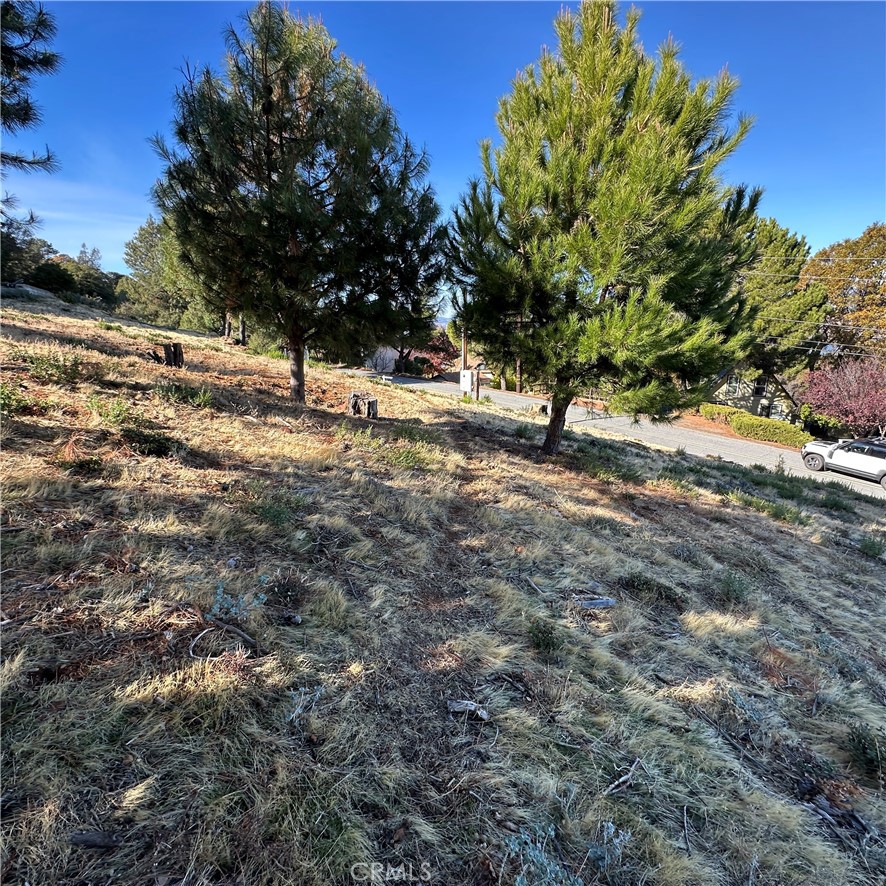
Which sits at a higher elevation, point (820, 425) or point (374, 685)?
point (820, 425)

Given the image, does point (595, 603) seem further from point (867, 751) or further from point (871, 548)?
point (871, 548)

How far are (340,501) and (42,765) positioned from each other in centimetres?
269

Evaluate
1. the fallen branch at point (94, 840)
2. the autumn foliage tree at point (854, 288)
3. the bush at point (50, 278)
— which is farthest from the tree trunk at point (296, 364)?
the bush at point (50, 278)

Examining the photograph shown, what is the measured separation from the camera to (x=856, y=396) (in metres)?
20.0

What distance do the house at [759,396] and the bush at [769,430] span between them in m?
4.00

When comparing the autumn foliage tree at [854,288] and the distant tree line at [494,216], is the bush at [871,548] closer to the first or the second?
the distant tree line at [494,216]

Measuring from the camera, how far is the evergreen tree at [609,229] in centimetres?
551

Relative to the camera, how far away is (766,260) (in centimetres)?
2433

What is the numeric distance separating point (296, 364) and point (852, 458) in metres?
19.8

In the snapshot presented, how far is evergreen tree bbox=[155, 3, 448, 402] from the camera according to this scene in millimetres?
5555

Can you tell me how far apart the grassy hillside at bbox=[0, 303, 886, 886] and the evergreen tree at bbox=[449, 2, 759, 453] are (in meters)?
2.90

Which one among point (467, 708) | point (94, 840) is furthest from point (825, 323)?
point (94, 840)

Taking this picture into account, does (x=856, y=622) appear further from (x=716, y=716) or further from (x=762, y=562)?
(x=716, y=716)

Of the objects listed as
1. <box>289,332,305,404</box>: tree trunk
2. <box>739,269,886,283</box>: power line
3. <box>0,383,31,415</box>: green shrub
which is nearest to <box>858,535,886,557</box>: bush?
<box>289,332,305,404</box>: tree trunk
